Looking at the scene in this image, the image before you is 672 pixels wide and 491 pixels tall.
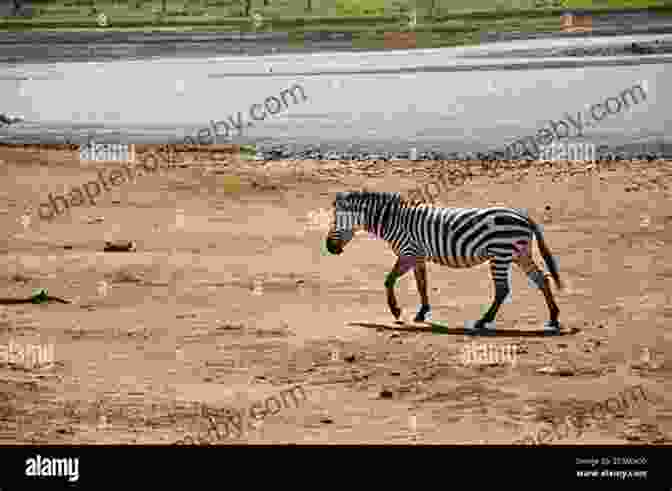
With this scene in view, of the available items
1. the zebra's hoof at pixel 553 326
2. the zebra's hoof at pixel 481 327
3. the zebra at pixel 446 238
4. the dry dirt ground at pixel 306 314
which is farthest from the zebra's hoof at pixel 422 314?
the zebra's hoof at pixel 553 326

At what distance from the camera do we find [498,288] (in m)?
16.5

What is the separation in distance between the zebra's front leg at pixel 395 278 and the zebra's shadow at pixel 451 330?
187 mm

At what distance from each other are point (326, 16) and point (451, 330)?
184 ft

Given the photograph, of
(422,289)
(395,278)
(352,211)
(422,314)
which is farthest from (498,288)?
(352,211)

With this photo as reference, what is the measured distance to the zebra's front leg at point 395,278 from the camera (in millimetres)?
16944

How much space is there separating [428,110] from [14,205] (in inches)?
540

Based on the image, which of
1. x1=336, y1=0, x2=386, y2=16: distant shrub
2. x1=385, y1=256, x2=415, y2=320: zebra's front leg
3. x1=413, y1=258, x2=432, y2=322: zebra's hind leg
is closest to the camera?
x1=385, y1=256, x2=415, y2=320: zebra's front leg

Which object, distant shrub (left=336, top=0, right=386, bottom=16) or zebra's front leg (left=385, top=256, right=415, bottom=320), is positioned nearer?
zebra's front leg (left=385, top=256, right=415, bottom=320)

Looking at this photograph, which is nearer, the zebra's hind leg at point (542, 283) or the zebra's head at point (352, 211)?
the zebra's hind leg at point (542, 283)

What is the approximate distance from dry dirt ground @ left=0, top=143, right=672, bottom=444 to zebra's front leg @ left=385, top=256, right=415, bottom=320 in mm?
231

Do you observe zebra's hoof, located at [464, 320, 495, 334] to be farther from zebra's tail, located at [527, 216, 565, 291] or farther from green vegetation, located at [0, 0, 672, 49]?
green vegetation, located at [0, 0, 672, 49]

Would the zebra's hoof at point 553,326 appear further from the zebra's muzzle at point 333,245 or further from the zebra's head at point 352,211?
the zebra's muzzle at point 333,245

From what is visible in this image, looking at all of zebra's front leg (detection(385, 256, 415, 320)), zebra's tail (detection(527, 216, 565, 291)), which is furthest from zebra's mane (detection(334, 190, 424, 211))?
zebra's tail (detection(527, 216, 565, 291))

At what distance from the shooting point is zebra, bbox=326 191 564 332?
16.6 m
